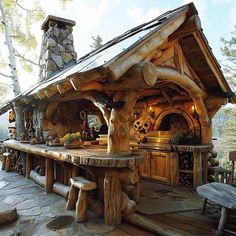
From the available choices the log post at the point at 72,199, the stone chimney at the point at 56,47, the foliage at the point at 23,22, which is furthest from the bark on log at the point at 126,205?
the foliage at the point at 23,22

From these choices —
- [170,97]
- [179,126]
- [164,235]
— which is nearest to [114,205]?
[164,235]

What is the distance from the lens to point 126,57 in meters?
Result: 3.31

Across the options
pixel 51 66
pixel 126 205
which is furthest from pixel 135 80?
pixel 51 66

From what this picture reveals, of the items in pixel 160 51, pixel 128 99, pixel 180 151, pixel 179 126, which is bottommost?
pixel 180 151

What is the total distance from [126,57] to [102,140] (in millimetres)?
2810

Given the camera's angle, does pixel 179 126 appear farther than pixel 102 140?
Yes

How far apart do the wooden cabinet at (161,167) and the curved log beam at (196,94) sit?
105cm

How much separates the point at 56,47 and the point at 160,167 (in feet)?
18.8

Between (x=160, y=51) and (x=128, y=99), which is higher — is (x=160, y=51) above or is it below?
above

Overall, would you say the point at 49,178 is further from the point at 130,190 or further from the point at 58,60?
the point at 58,60

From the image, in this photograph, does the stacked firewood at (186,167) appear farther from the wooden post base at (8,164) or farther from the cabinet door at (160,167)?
the wooden post base at (8,164)

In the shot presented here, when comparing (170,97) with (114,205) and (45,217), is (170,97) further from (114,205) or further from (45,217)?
(45,217)

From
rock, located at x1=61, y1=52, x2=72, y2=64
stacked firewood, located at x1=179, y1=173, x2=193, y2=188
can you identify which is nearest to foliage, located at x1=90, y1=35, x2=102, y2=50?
rock, located at x1=61, y1=52, x2=72, y2=64

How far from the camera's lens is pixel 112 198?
11.7 feet
